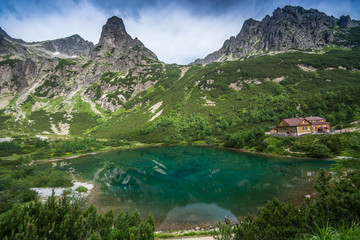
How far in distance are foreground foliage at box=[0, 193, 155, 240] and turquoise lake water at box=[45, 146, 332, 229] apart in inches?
429

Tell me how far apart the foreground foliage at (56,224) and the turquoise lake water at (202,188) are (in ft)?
35.8

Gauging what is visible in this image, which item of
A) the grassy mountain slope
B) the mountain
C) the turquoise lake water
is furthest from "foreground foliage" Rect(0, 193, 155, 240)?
the grassy mountain slope

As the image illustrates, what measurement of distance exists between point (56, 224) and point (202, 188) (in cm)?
2630

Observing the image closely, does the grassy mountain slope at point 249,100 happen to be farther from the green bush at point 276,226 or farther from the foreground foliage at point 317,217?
the foreground foliage at point 317,217

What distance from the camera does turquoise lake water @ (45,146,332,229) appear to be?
2255cm

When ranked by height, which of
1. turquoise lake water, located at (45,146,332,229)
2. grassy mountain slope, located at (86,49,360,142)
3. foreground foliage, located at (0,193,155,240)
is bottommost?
turquoise lake water, located at (45,146,332,229)

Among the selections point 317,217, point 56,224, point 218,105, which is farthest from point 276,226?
point 218,105

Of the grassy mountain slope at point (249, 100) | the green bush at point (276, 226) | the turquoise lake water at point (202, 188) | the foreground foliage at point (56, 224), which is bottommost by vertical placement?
the turquoise lake water at point (202, 188)

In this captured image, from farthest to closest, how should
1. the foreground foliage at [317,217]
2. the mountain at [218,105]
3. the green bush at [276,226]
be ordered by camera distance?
the mountain at [218,105], the green bush at [276,226], the foreground foliage at [317,217]

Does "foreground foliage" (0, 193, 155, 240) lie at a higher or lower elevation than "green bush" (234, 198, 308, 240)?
higher

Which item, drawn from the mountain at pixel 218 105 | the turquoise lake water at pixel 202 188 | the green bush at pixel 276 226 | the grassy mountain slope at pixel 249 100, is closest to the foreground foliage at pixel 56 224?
the green bush at pixel 276 226

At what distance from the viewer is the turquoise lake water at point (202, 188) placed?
22.5 metres

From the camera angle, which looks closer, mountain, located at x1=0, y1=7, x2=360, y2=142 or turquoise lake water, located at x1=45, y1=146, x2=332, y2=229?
turquoise lake water, located at x1=45, y1=146, x2=332, y2=229

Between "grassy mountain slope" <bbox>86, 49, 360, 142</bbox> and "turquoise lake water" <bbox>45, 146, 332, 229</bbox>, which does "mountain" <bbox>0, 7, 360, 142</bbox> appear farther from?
"turquoise lake water" <bbox>45, 146, 332, 229</bbox>
